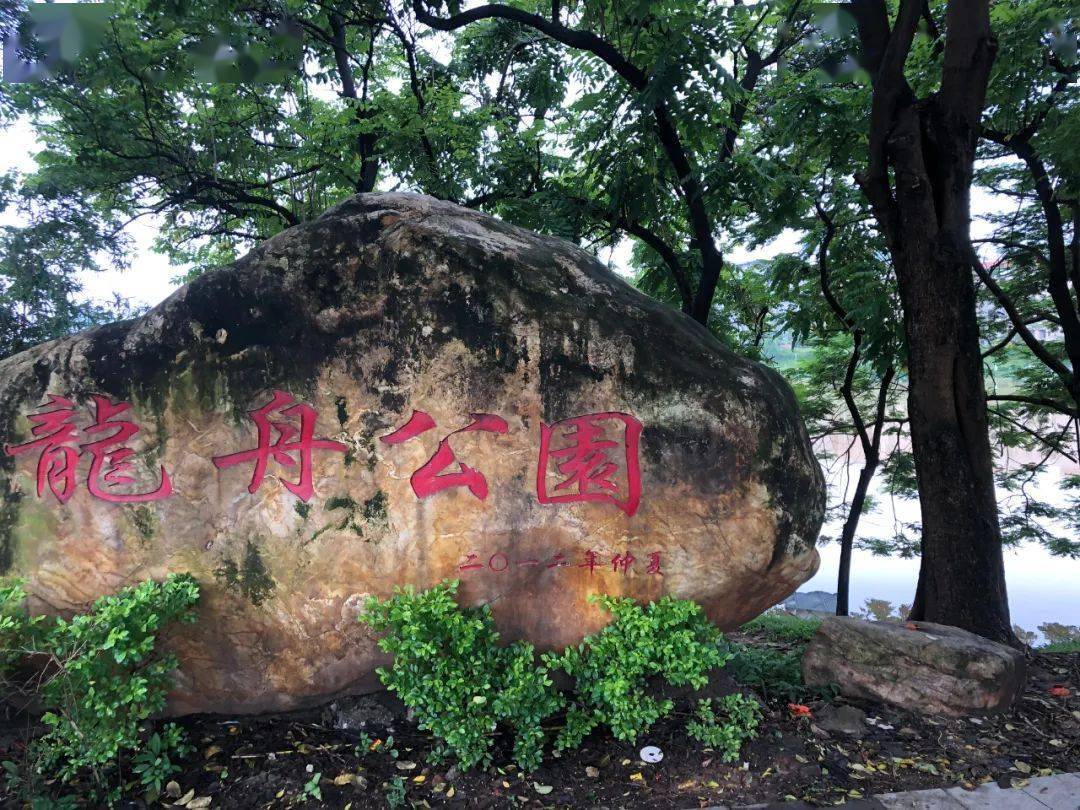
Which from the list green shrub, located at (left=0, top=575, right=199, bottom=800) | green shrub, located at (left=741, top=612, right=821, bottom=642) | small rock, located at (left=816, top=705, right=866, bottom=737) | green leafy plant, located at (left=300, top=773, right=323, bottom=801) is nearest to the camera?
green shrub, located at (left=0, top=575, right=199, bottom=800)

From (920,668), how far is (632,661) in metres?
1.91

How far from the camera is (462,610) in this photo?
3572 mm

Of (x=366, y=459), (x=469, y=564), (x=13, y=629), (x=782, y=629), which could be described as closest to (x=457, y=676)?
(x=469, y=564)

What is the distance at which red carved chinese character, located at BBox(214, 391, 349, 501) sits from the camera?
3.57 m

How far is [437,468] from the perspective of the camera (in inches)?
142

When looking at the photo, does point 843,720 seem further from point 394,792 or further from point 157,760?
point 157,760

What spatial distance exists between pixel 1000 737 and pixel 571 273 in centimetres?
360

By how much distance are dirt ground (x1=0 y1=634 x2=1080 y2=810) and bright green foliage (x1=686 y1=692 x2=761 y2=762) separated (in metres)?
0.06

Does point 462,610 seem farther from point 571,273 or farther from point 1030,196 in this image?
point 1030,196

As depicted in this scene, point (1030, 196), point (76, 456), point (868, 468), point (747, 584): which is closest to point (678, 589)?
point (747, 584)

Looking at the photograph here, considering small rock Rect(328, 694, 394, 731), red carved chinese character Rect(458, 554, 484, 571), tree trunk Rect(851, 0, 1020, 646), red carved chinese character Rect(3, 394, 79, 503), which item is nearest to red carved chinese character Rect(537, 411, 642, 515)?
red carved chinese character Rect(458, 554, 484, 571)

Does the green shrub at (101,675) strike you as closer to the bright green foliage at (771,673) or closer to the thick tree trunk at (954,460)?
the bright green foliage at (771,673)

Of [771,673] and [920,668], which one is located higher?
[920,668]

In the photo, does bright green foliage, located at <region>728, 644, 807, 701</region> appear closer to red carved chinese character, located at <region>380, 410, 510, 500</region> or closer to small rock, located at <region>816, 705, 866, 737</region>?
small rock, located at <region>816, 705, 866, 737</region>
